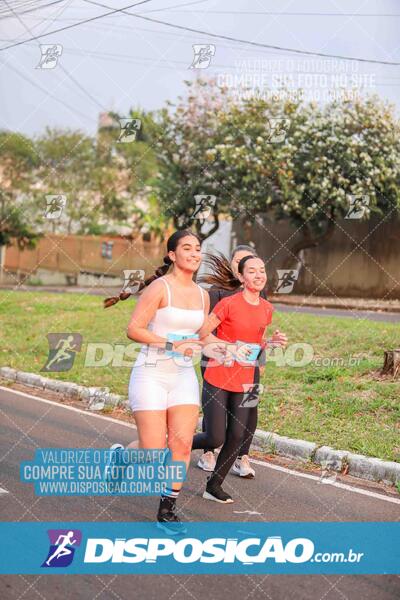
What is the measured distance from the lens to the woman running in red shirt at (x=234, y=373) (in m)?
6.13

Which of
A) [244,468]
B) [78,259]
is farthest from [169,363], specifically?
[78,259]

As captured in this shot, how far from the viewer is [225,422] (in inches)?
246

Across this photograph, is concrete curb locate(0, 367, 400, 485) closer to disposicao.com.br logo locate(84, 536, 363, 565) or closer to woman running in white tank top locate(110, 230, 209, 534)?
disposicao.com.br logo locate(84, 536, 363, 565)

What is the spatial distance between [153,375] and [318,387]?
5.21m

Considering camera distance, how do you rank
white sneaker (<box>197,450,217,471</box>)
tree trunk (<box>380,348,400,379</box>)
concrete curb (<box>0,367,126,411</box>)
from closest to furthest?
1. white sneaker (<box>197,450,217,471</box>)
2. tree trunk (<box>380,348,400,379</box>)
3. concrete curb (<box>0,367,126,411</box>)

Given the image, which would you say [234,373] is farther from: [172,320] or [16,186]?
Answer: [16,186]

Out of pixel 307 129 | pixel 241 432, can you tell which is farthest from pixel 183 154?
pixel 241 432

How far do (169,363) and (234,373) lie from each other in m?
0.95

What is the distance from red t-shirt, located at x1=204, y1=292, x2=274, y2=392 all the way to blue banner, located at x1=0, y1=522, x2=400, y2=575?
1014 mm

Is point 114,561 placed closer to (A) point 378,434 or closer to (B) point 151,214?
(A) point 378,434

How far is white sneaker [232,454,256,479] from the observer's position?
700 centimetres

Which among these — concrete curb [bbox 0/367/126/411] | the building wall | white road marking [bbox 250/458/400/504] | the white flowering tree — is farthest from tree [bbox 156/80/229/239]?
white road marking [bbox 250/458/400/504]

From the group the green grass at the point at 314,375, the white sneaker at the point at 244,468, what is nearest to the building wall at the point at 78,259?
the green grass at the point at 314,375

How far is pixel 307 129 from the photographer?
2522 centimetres
